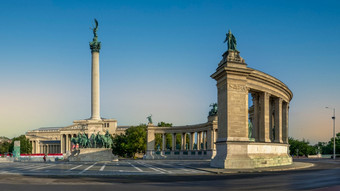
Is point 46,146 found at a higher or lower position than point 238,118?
lower

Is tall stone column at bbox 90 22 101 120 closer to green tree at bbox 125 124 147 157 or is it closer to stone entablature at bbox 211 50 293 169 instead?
green tree at bbox 125 124 147 157

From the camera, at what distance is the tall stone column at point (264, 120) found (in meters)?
42.1

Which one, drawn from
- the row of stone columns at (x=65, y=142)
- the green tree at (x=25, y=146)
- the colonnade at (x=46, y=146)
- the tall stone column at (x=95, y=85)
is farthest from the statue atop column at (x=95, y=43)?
the colonnade at (x=46, y=146)

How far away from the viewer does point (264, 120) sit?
42344 mm

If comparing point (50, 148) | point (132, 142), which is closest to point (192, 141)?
point (132, 142)

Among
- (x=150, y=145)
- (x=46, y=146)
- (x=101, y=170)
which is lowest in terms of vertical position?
(x=46, y=146)

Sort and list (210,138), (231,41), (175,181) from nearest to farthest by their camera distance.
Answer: (175,181)
(231,41)
(210,138)

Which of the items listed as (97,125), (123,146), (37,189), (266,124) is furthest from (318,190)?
(123,146)

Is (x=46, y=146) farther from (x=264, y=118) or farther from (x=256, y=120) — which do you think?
(x=264, y=118)

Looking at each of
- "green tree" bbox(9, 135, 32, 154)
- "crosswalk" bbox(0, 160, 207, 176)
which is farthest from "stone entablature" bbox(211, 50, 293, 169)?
"green tree" bbox(9, 135, 32, 154)

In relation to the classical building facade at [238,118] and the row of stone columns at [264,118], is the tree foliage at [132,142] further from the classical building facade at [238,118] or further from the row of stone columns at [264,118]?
the classical building facade at [238,118]

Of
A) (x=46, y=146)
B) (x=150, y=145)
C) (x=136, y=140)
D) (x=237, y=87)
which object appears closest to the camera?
(x=237, y=87)

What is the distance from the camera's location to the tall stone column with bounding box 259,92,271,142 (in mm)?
42144

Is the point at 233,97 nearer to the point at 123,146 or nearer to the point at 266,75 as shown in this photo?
the point at 266,75
